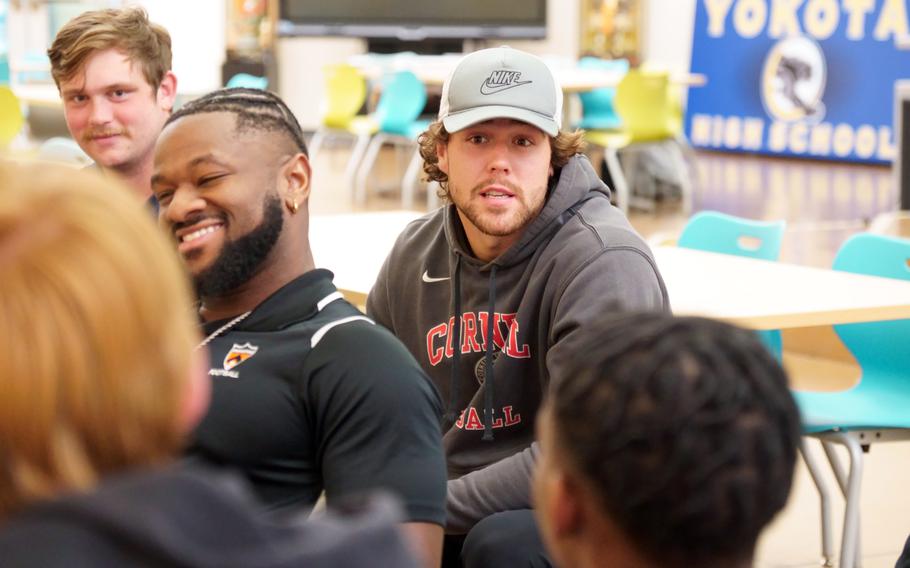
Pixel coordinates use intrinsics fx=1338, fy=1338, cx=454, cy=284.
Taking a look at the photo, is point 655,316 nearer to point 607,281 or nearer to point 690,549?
point 690,549

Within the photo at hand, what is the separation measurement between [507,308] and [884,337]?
130 centimetres

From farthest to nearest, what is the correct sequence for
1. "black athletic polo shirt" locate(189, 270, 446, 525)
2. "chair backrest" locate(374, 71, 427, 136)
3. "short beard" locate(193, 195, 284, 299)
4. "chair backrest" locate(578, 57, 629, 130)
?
1. "chair backrest" locate(578, 57, 629, 130)
2. "chair backrest" locate(374, 71, 427, 136)
3. "short beard" locate(193, 195, 284, 299)
4. "black athletic polo shirt" locate(189, 270, 446, 525)

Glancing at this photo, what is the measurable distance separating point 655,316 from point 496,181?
1407 millimetres

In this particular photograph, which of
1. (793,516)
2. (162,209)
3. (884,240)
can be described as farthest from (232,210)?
(793,516)

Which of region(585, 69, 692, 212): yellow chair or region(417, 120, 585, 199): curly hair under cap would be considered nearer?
region(417, 120, 585, 199): curly hair under cap

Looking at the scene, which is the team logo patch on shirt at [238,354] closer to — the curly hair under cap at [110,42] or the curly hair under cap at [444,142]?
the curly hair under cap at [444,142]

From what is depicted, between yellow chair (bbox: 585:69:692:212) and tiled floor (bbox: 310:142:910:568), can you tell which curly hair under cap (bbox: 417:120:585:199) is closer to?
tiled floor (bbox: 310:142:910:568)

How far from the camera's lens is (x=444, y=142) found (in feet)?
9.10

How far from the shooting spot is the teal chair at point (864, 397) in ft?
10.1

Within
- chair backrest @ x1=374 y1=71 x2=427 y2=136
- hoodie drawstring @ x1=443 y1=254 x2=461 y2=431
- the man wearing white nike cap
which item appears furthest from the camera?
chair backrest @ x1=374 y1=71 x2=427 y2=136

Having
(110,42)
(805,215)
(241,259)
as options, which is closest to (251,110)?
(241,259)

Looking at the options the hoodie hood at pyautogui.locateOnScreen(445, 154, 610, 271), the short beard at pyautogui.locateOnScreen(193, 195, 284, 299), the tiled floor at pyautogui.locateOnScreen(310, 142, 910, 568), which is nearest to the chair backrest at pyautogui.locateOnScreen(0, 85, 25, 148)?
the tiled floor at pyautogui.locateOnScreen(310, 142, 910, 568)

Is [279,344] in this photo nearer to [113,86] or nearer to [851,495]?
[113,86]

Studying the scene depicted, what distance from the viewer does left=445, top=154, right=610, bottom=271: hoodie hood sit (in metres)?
2.49
